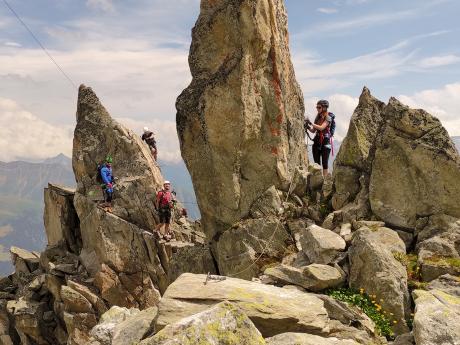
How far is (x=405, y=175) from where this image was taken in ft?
71.2

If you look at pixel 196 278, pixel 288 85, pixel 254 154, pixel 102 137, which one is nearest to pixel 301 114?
pixel 288 85

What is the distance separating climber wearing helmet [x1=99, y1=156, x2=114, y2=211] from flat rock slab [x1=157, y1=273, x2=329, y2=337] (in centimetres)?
3526

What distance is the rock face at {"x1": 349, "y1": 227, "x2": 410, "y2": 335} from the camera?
581 inches

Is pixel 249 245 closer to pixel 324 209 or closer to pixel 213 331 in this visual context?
pixel 324 209

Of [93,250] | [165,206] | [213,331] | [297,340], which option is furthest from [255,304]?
[93,250]

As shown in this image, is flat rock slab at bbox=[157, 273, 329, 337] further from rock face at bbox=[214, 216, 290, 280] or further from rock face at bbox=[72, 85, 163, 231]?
rock face at bbox=[72, 85, 163, 231]

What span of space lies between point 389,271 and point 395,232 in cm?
479

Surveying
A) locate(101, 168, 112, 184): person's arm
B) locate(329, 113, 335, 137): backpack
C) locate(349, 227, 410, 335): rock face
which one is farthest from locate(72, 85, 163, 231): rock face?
locate(349, 227, 410, 335): rock face

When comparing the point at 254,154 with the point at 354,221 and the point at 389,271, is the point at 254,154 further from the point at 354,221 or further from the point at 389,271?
the point at 389,271

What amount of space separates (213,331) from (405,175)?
52.4 ft

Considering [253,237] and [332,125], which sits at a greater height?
[332,125]

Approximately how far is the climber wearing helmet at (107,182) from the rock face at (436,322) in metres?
38.7

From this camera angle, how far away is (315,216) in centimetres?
2464

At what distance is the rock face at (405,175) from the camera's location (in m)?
20.8
